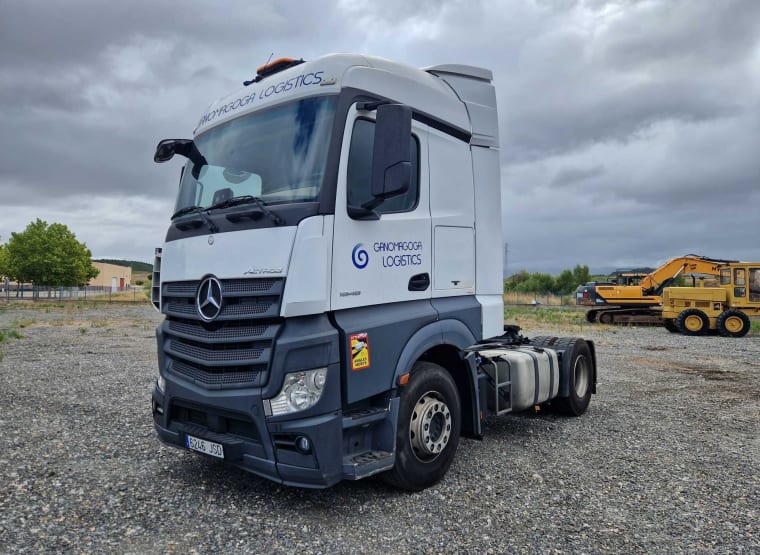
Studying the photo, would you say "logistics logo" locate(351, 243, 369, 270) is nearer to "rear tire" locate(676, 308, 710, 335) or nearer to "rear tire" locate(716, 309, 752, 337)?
"rear tire" locate(676, 308, 710, 335)

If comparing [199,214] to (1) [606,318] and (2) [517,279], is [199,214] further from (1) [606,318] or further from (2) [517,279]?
(2) [517,279]

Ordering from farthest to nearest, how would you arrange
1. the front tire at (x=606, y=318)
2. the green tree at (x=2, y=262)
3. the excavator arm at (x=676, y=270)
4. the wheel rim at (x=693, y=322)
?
the green tree at (x=2, y=262), the front tire at (x=606, y=318), the excavator arm at (x=676, y=270), the wheel rim at (x=693, y=322)

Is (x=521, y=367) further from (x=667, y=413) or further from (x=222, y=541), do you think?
(x=222, y=541)

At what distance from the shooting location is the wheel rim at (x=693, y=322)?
69.6ft

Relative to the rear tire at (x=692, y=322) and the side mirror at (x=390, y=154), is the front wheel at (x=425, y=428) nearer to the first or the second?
the side mirror at (x=390, y=154)

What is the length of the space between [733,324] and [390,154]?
844 inches

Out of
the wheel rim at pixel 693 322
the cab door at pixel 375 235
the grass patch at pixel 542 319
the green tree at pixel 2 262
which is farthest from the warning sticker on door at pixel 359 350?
the green tree at pixel 2 262

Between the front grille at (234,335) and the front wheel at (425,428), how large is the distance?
1197 mm

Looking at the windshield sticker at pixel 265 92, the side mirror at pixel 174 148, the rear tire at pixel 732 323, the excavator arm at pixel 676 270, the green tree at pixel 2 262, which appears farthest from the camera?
the green tree at pixel 2 262

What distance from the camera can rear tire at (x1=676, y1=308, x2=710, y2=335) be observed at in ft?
69.2

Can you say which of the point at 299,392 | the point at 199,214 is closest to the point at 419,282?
the point at 299,392

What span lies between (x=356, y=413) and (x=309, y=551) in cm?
96

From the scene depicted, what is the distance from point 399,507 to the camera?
4.32m

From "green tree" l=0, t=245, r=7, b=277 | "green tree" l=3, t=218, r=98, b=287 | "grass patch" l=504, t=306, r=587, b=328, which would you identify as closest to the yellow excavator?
"grass patch" l=504, t=306, r=587, b=328
